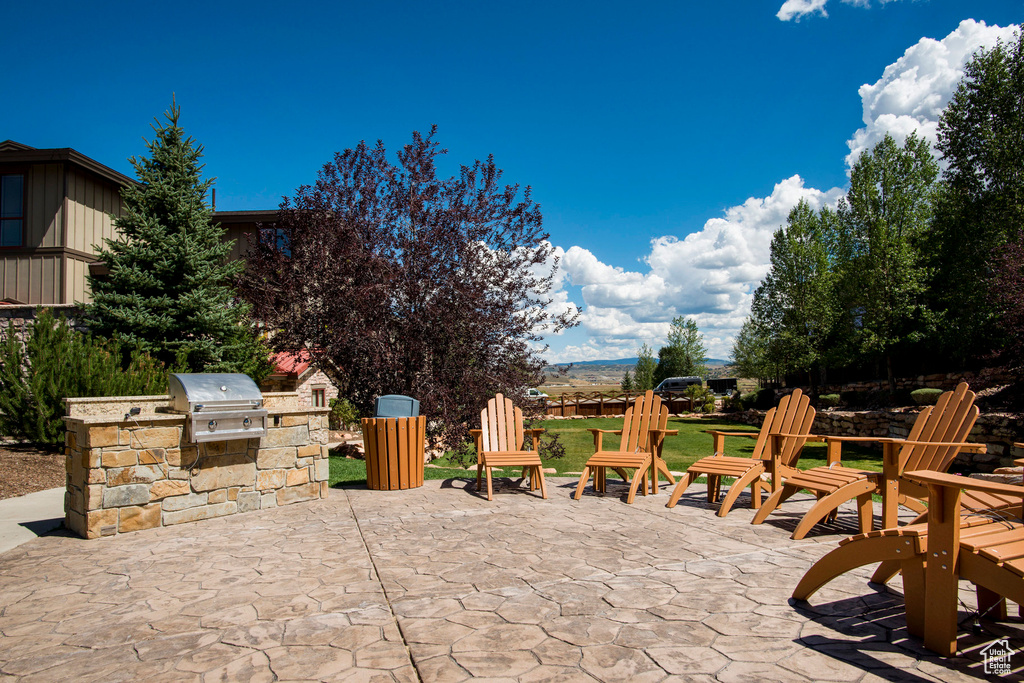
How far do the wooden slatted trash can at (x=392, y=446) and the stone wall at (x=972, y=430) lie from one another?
9510mm

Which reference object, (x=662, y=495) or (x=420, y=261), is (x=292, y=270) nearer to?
(x=420, y=261)

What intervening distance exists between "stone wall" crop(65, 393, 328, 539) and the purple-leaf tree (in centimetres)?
418

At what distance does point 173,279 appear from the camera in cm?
1182

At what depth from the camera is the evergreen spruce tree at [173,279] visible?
11.2 m

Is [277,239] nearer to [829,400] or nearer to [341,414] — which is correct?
[341,414]

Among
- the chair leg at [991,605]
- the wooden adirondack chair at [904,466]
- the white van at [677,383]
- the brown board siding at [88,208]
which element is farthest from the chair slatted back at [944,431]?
the white van at [677,383]

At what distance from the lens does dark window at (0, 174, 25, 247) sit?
47.2 feet

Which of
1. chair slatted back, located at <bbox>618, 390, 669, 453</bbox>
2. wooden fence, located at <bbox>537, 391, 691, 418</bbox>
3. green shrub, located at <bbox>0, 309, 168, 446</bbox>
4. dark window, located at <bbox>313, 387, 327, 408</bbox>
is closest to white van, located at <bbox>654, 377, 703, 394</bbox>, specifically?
wooden fence, located at <bbox>537, 391, 691, 418</bbox>

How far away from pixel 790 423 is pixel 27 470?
9.77 m

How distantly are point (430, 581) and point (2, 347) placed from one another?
369 inches

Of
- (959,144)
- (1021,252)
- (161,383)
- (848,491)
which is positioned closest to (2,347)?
(161,383)

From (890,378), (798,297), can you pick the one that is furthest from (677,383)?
(890,378)

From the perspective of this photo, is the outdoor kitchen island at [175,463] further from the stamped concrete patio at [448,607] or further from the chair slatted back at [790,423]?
the chair slatted back at [790,423]

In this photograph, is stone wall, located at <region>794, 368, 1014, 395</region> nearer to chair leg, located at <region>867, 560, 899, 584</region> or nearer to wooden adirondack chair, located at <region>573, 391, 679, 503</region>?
wooden adirondack chair, located at <region>573, 391, 679, 503</region>
